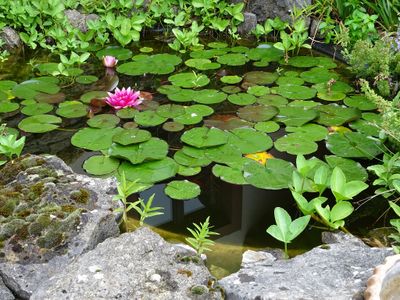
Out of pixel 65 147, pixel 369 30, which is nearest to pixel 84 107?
pixel 65 147

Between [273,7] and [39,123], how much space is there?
289 centimetres

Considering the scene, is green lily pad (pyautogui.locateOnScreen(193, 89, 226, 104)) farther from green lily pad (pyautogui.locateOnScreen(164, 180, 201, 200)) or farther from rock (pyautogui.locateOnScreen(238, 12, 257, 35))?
rock (pyautogui.locateOnScreen(238, 12, 257, 35))

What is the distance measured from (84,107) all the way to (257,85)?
1367 mm

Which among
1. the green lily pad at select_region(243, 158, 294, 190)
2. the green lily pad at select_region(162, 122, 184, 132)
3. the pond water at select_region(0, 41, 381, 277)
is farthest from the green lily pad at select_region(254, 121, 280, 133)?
the green lily pad at select_region(162, 122, 184, 132)

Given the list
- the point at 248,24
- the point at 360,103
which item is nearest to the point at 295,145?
the point at 360,103

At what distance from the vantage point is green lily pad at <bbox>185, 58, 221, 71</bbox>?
5035 mm

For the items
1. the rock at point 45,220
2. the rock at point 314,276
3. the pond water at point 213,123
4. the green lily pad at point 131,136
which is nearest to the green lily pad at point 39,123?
the pond water at point 213,123

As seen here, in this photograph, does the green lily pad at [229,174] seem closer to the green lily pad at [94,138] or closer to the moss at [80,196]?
the green lily pad at [94,138]

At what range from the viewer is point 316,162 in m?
3.57

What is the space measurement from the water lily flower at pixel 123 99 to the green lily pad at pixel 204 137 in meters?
0.61

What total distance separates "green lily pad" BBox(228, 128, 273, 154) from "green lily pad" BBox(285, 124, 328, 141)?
0.22m

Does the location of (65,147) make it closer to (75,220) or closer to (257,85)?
(75,220)

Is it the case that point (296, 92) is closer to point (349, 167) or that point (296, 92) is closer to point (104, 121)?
point (349, 167)

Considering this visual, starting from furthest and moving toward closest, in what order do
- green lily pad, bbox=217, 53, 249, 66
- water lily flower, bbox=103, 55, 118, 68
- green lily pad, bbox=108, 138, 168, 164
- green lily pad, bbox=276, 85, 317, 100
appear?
green lily pad, bbox=217, 53, 249, 66
water lily flower, bbox=103, 55, 118, 68
green lily pad, bbox=276, 85, 317, 100
green lily pad, bbox=108, 138, 168, 164
